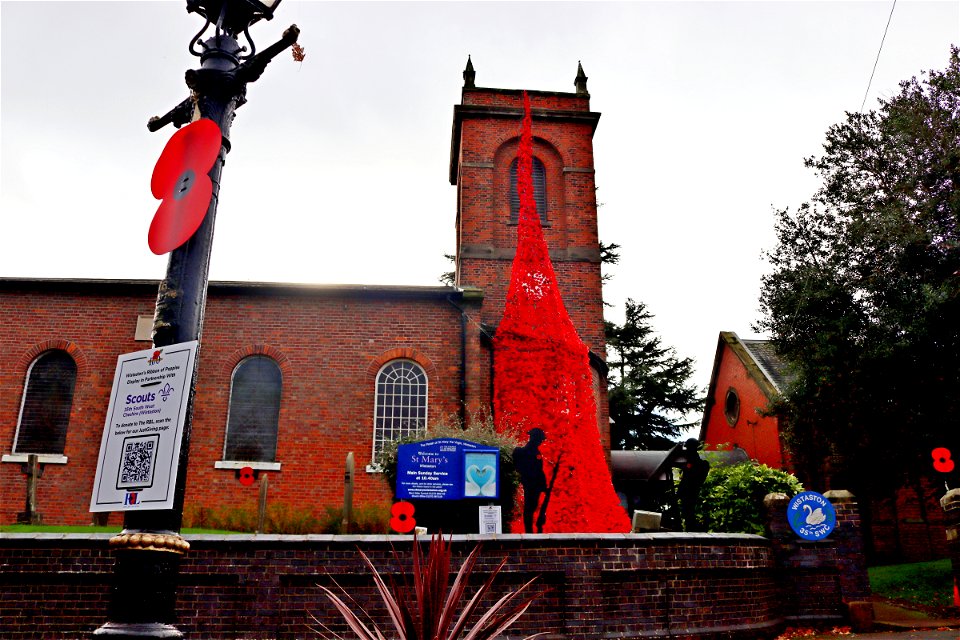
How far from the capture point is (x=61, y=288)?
57.8 ft

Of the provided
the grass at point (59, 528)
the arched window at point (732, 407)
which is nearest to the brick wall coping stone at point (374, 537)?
the grass at point (59, 528)

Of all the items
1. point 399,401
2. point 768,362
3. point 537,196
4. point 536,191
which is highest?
point 536,191

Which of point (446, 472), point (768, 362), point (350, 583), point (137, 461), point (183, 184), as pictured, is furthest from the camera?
point (768, 362)

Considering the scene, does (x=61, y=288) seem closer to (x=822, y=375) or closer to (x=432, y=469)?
(x=432, y=469)

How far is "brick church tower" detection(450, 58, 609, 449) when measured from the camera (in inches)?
781

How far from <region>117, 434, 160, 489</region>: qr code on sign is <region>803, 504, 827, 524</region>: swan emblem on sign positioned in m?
9.83

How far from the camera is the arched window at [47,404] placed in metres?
16.7

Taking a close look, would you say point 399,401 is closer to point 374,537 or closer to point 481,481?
point 481,481

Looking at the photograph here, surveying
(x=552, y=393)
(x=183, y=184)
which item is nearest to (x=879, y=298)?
(x=552, y=393)

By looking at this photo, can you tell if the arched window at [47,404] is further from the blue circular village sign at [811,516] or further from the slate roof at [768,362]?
the slate roof at [768,362]

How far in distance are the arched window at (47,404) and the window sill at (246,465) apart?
381 centimetres

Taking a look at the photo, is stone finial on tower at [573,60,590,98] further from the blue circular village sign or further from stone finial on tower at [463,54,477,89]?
the blue circular village sign

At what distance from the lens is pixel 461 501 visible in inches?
450

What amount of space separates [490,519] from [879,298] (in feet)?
41.1
